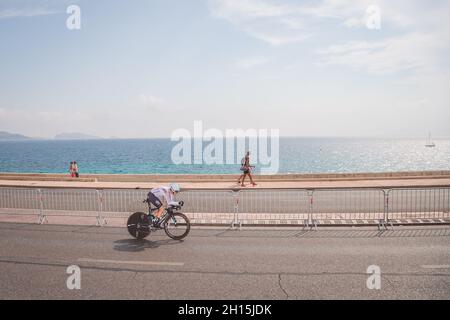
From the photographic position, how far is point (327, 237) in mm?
8336

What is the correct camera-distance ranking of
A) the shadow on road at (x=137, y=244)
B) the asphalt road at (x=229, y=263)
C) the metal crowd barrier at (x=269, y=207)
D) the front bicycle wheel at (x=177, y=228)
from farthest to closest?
the metal crowd barrier at (x=269, y=207)
the front bicycle wheel at (x=177, y=228)
the shadow on road at (x=137, y=244)
the asphalt road at (x=229, y=263)

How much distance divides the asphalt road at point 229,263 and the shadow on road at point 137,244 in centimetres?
2

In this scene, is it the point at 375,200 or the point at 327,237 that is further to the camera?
the point at 375,200

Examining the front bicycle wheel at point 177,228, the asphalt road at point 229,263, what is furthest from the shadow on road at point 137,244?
the front bicycle wheel at point 177,228

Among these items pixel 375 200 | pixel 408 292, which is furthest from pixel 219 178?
pixel 408 292

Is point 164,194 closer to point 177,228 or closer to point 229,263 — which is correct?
point 177,228

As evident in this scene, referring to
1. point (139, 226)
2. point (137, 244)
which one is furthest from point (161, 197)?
point (137, 244)

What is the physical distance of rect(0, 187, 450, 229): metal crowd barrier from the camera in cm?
990

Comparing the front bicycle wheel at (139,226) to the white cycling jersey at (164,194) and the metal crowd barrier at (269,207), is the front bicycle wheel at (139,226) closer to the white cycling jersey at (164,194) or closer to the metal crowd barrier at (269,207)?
the white cycling jersey at (164,194)

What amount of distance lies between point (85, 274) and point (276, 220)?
600 centimetres

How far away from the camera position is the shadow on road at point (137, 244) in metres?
7.63

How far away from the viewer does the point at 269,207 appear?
481 inches

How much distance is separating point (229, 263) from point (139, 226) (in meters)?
3.01
